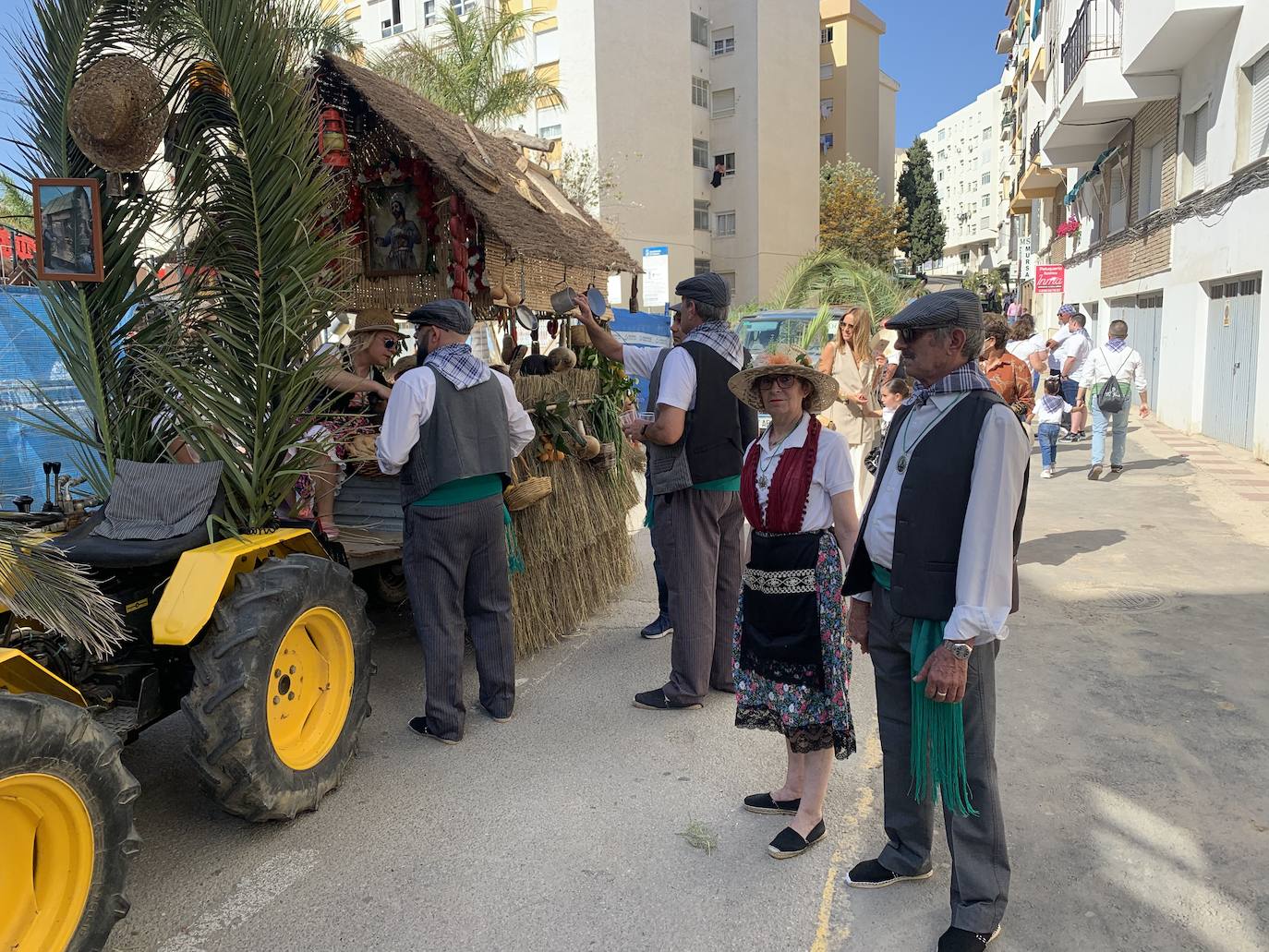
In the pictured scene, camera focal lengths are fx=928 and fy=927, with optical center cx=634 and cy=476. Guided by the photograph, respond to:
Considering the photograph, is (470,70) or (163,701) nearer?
(163,701)

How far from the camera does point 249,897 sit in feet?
10.3

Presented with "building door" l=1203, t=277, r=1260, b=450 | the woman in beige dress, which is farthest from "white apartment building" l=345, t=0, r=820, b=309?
the woman in beige dress

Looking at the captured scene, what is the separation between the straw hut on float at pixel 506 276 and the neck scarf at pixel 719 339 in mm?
1241

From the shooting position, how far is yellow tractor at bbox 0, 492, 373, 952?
246 cm

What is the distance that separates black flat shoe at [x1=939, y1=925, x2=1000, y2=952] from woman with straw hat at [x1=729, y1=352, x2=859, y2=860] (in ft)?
2.24

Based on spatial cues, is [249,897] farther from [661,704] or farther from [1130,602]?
[1130,602]

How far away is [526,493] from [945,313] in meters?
2.85

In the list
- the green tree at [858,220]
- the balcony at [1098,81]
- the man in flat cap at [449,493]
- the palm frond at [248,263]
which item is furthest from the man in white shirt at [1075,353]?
the green tree at [858,220]

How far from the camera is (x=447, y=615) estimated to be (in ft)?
14.4

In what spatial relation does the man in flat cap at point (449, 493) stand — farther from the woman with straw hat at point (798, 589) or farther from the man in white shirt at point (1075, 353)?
the man in white shirt at point (1075, 353)

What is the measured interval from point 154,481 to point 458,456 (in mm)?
1236

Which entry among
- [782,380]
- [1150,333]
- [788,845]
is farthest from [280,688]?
[1150,333]

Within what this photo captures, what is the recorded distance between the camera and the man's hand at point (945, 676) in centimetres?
263

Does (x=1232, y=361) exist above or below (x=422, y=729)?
above
